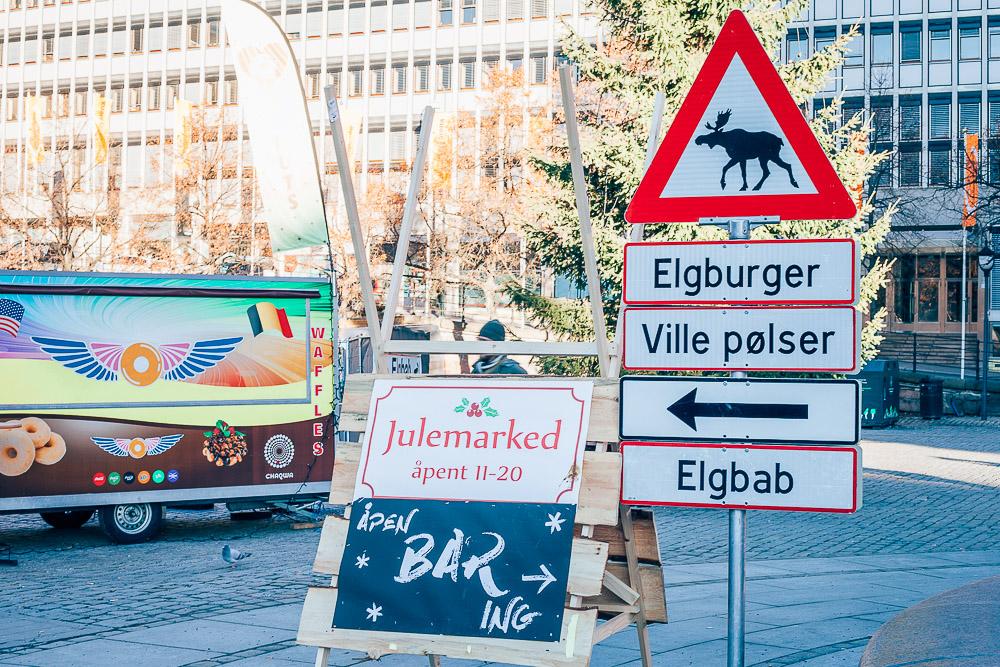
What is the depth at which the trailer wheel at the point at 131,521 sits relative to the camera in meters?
13.0

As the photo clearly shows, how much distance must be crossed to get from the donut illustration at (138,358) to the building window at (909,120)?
143ft

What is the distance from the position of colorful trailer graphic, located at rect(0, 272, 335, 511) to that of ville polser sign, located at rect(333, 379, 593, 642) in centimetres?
803

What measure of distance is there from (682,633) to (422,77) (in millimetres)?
55763

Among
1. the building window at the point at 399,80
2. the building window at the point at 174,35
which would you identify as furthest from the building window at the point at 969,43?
the building window at the point at 174,35

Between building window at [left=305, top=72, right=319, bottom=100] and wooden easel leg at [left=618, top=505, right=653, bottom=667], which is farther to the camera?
building window at [left=305, top=72, right=319, bottom=100]

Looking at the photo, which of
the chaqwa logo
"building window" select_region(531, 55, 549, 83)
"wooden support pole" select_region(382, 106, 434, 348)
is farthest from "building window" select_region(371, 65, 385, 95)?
"wooden support pole" select_region(382, 106, 434, 348)

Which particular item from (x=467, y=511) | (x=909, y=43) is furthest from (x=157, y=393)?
(x=909, y=43)

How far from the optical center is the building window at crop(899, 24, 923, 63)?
59.0 metres

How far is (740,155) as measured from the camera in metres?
4.56

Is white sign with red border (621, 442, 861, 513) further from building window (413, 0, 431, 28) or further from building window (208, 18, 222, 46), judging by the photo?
building window (208, 18, 222, 46)

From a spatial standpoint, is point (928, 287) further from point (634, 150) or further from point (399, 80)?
point (634, 150)

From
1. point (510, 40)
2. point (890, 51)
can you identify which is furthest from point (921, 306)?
point (510, 40)

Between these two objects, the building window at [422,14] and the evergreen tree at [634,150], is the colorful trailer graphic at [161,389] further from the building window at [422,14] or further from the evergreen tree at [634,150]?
the building window at [422,14]

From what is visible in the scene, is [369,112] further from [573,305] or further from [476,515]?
[476,515]
